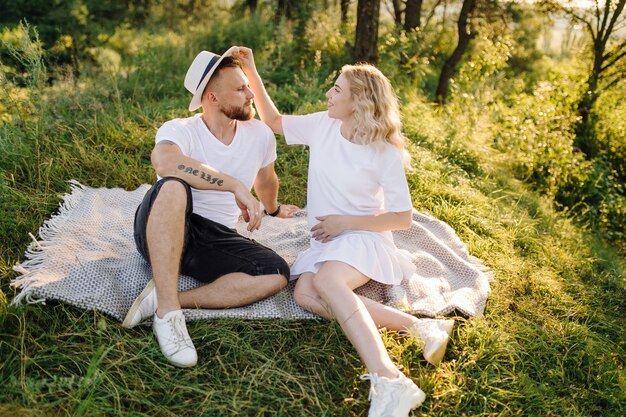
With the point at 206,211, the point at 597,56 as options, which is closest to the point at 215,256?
the point at 206,211

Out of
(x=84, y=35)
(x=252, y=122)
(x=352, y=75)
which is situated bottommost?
(x=84, y=35)

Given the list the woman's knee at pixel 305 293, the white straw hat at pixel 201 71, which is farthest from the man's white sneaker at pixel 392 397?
the white straw hat at pixel 201 71

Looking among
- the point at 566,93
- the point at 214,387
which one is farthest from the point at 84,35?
the point at 214,387

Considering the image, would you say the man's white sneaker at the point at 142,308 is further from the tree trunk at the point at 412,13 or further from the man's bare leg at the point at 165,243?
the tree trunk at the point at 412,13

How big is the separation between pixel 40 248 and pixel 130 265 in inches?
20.6

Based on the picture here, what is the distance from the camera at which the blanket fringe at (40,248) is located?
2.94 metres

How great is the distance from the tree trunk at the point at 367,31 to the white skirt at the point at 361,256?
13.9 feet

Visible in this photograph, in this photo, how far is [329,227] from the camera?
3.28 meters

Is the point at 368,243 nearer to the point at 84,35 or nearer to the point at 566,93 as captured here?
the point at 566,93

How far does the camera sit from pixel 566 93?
762cm

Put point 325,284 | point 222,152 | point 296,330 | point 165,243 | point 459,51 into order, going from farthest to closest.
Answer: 1. point 459,51
2. point 222,152
3. point 296,330
4. point 325,284
5. point 165,243

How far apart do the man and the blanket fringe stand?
566mm

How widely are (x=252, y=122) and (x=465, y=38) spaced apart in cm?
582

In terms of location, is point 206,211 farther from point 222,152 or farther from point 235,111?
point 235,111
